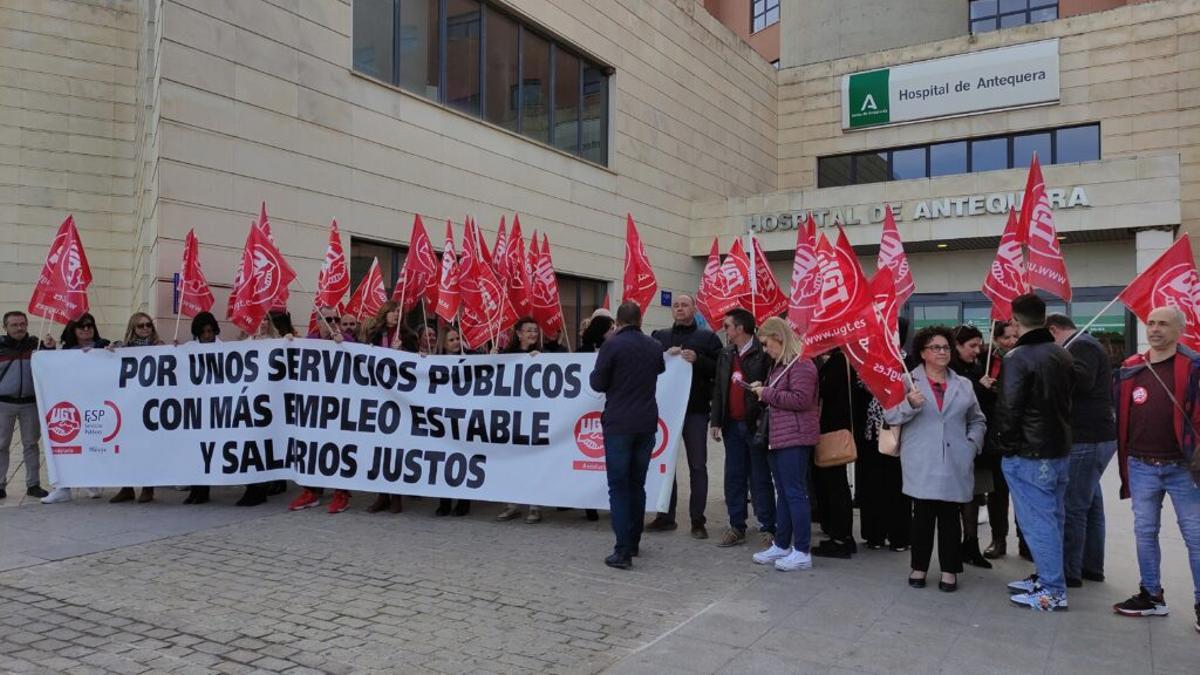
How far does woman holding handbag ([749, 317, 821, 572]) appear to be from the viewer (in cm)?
614

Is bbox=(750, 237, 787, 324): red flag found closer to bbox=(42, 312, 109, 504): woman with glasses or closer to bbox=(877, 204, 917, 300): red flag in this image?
bbox=(877, 204, 917, 300): red flag

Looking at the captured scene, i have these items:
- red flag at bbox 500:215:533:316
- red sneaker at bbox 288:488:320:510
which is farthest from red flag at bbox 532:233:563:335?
red sneaker at bbox 288:488:320:510

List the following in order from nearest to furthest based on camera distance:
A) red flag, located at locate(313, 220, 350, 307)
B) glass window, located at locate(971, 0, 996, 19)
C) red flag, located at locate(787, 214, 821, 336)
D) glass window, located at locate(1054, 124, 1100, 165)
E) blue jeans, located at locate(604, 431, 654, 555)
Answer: blue jeans, located at locate(604, 431, 654, 555), red flag, located at locate(787, 214, 821, 336), red flag, located at locate(313, 220, 350, 307), glass window, located at locate(1054, 124, 1100, 165), glass window, located at locate(971, 0, 996, 19)

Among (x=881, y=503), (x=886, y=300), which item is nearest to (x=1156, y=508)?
(x=881, y=503)

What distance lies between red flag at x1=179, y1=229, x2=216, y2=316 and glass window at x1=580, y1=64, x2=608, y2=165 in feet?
32.8

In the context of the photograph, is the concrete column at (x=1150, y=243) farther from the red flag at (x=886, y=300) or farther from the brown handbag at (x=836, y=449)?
the brown handbag at (x=836, y=449)

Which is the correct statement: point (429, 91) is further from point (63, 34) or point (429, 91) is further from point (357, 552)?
point (357, 552)

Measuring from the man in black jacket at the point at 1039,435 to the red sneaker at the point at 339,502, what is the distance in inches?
234

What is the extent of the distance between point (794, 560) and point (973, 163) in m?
19.6

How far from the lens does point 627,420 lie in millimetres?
6301

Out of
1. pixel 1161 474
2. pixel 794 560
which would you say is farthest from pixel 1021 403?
pixel 794 560

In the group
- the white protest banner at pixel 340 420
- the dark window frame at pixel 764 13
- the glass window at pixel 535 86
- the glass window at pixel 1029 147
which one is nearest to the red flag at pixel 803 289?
the white protest banner at pixel 340 420

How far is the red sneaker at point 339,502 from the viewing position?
810 cm

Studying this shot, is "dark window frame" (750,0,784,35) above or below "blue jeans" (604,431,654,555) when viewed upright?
above
